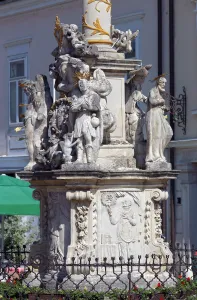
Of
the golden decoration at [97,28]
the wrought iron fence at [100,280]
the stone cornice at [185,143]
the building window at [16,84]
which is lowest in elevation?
the wrought iron fence at [100,280]

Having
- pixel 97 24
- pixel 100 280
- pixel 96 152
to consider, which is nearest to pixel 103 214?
pixel 96 152

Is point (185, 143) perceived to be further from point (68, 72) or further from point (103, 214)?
point (103, 214)

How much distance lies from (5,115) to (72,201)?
15.5m

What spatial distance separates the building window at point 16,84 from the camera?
26.7 meters

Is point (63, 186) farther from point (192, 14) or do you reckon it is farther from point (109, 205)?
point (192, 14)

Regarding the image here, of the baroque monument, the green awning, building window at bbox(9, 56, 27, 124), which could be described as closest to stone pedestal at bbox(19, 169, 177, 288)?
the baroque monument

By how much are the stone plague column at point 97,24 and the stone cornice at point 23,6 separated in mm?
13152

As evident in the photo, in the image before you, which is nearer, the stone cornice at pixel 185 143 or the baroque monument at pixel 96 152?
the baroque monument at pixel 96 152

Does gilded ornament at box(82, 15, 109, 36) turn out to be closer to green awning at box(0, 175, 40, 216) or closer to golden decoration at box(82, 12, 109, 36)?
golden decoration at box(82, 12, 109, 36)

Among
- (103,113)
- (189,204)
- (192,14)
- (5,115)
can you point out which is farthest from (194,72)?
(103,113)

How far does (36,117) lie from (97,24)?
1229mm

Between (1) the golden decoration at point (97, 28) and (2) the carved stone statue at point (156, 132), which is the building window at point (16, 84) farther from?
(2) the carved stone statue at point (156, 132)

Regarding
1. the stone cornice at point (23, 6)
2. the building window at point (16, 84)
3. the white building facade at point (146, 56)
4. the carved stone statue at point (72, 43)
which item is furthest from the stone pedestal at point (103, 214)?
the building window at point (16, 84)

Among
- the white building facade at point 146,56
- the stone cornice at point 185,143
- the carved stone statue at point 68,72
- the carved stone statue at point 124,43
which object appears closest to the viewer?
the carved stone statue at point 68,72
